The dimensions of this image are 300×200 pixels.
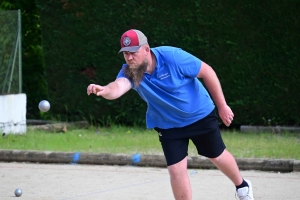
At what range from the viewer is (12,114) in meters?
12.4

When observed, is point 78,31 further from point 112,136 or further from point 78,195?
point 78,195

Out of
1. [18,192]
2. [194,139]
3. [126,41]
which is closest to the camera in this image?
[126,41]

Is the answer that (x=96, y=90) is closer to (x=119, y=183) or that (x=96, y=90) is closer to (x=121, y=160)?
(x=119, y=183)

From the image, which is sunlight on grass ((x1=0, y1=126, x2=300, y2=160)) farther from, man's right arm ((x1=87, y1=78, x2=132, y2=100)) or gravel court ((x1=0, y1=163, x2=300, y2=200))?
man's right arm ((x1=87, y1=78, x2=132, y2=100))

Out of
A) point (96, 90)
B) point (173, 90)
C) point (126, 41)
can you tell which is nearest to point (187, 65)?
point (173, 90)

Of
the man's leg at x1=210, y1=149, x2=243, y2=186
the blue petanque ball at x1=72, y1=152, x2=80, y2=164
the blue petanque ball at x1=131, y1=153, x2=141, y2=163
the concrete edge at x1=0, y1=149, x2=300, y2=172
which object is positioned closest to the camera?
the man's leg at x1=210, y1=149, x2=243, y2=186

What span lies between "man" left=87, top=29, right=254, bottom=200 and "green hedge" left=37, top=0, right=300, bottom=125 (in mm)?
6496

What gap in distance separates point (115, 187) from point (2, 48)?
222 inches

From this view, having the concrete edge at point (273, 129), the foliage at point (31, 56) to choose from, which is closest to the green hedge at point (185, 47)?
the concrete edge at point (273, 129)

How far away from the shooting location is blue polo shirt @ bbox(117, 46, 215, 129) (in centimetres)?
572

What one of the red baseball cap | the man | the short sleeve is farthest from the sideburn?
the short sleeve

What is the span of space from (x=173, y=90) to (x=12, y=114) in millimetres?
7139

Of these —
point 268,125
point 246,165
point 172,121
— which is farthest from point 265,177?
point 268,125

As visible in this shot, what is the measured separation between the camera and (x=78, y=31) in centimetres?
1380
